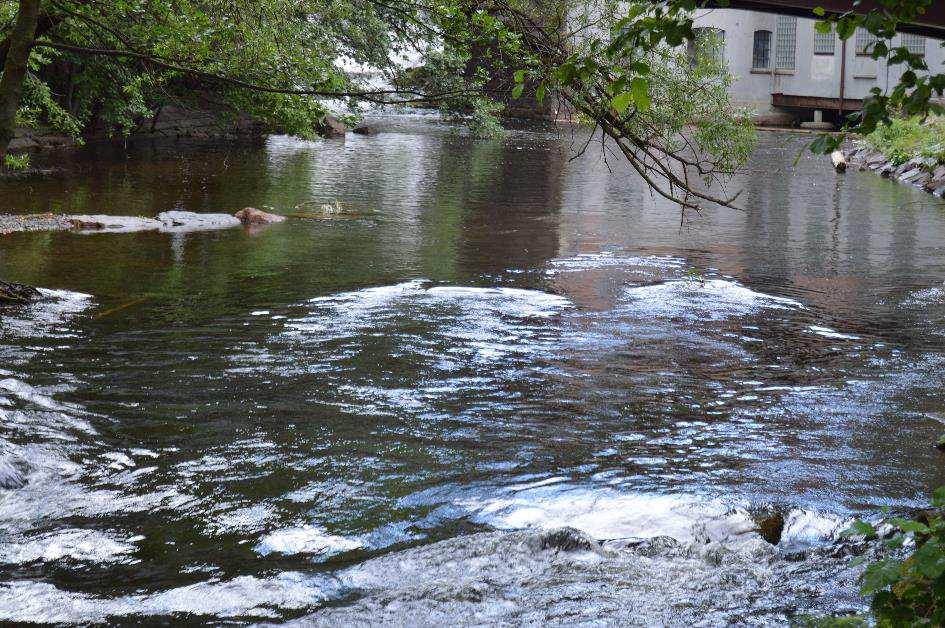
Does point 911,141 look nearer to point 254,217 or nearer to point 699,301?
point 699,301

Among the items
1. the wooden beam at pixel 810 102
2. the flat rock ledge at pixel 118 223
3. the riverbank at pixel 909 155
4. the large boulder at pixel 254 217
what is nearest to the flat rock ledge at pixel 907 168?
the riverbank at pixel 909 155

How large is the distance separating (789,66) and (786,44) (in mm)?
1136

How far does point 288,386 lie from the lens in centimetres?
833

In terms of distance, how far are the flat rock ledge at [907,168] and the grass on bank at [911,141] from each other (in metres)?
0.18

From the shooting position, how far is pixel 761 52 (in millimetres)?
46656

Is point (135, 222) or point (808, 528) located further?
point (135, 222)

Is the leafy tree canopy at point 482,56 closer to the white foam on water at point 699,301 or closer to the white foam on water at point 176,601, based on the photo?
the white foam on water at point 699,301

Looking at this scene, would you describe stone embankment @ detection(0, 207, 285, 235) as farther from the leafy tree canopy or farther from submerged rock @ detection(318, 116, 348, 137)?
submerged rock @ detection(318, 116, 348, 137)

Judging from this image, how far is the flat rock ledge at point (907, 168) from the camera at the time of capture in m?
24.1

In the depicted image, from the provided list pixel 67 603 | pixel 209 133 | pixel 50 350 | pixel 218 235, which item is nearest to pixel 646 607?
pixel 67 603

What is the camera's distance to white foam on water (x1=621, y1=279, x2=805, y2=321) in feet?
38.2

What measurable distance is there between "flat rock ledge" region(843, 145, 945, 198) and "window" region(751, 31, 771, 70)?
15.4 m

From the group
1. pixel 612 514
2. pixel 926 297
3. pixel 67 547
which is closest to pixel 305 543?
pixel 67 547

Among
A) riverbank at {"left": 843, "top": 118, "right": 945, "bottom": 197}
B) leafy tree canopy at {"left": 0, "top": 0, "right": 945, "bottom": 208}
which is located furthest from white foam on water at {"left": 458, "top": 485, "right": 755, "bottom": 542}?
riverbank at {"left": 843, "top": 118, "right": 945, "bottom": 197}
